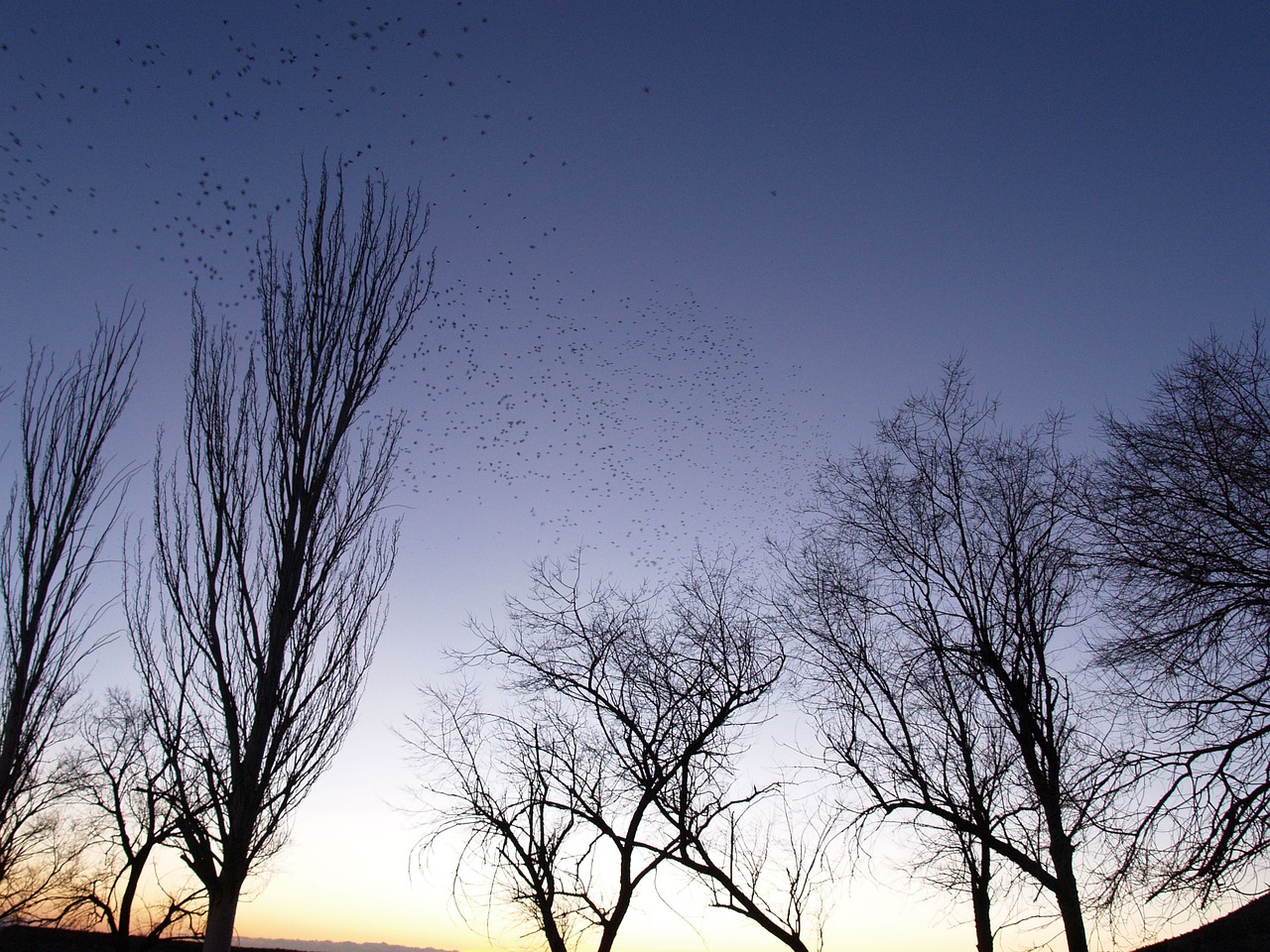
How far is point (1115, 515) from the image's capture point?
7.13m

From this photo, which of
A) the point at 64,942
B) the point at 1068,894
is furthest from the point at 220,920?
the point at 64,942

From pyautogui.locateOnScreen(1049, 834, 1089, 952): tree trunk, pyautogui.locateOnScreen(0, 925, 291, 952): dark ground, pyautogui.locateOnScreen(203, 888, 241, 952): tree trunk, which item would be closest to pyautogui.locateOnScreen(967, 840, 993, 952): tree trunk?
pyautogui.locateOnScreen(1049, 834, 1089, 952): tree trunk

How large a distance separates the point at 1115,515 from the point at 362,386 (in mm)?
7838

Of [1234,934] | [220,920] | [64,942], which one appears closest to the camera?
[220,920]

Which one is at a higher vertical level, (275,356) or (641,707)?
(275,356)

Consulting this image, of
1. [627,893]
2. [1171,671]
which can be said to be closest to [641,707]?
[627,893]

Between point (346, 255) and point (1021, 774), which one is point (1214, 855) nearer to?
point (1021, 774)

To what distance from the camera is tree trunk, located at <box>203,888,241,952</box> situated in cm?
601

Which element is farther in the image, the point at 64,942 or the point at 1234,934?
the point at 64,942

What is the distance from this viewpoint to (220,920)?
607 centimetres

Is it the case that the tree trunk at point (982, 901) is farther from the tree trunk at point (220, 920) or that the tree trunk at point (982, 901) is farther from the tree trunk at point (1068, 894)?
the tree trunk at point (220, 920)

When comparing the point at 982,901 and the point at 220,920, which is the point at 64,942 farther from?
the point at 982,901

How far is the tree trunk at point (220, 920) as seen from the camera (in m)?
6.01

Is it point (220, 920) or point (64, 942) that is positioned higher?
point (220, 920)
